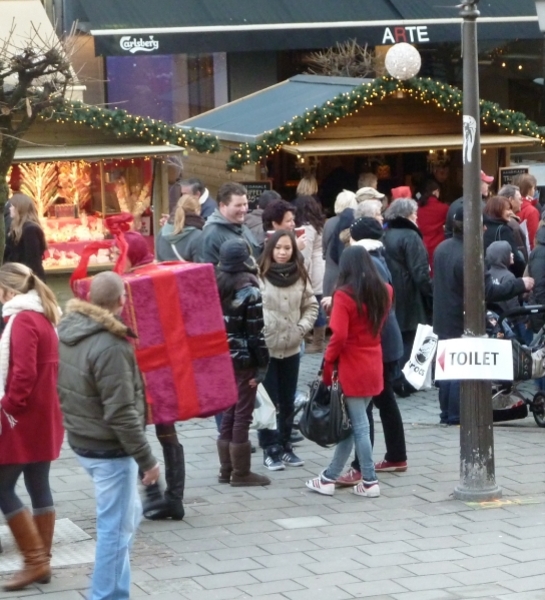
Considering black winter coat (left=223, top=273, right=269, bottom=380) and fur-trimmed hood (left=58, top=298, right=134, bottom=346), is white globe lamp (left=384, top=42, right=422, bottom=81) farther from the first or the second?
fur-trimmed hood (left=58, top=298, right=134, bottom=346)

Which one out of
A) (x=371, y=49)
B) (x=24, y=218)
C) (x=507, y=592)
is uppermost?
(x=371, y=49)

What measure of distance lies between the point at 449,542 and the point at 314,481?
48.8 inches

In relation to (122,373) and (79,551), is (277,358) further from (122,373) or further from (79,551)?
(122,373)

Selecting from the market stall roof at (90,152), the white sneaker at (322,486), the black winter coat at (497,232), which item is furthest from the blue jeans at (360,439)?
the market stall roof at (90,152)

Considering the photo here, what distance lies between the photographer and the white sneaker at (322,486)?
7.86 metres

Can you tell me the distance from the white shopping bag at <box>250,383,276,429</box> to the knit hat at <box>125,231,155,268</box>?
155cm

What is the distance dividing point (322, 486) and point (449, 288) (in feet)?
7.63

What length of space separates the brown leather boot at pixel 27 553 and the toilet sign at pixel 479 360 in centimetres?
278

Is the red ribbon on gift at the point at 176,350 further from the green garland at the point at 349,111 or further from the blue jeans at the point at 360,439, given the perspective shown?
the green garland at the point at 349,111

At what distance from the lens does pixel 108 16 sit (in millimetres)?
17188

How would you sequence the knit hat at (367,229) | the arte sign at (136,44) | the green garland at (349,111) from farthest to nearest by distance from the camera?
the arte sign at (136,44) → the green garland at (349,111) → the knit hat at (367,229)

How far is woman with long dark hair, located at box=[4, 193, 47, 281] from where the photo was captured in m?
10.4

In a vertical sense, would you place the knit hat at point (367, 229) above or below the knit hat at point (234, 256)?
above

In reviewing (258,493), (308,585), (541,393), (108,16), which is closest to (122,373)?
(308,585)
